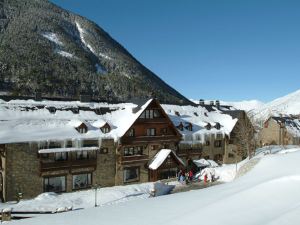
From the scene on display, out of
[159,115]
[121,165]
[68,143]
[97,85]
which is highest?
[97,85]

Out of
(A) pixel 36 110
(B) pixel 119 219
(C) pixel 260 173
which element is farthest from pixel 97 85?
(B) pixel 119 219

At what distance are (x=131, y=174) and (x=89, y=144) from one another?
23.6ft

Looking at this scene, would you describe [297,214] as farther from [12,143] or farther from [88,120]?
A: [88,120]

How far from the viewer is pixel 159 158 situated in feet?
147

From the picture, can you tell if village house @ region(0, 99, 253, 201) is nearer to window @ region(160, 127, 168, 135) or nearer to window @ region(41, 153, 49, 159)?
window @ region(160, 127, 168, 135)

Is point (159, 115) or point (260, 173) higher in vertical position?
point (159, 115)

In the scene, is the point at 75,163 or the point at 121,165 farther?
the point at 121,165

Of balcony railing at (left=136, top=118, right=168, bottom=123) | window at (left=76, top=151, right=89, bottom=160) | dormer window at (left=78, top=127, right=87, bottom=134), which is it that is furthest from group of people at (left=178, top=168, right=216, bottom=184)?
dormer window at (left=78, top=127, right=87, bottom=134)

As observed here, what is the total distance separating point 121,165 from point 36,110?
37.6 ft

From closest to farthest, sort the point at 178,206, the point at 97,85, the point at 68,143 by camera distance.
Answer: the point at 178,206 < the point at 68,143 < the point at 97,85

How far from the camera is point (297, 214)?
13.5 meters

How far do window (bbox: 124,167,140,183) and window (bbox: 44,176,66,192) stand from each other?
7.95 metres

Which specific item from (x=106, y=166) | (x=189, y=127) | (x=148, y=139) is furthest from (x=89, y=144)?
(x=189, y=127)

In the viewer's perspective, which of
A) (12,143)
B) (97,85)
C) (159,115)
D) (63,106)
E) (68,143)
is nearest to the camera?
(12,143)
